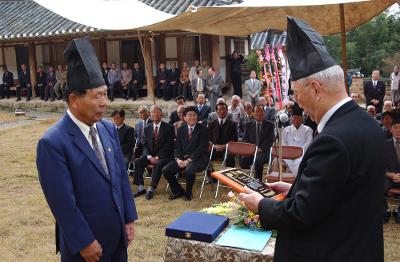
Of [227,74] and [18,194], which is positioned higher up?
[227,74]

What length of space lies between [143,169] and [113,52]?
11752 mm

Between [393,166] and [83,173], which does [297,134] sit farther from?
[83,173]

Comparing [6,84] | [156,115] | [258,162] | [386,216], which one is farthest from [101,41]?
[386,216]

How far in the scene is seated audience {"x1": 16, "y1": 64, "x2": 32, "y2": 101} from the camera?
19391 mm

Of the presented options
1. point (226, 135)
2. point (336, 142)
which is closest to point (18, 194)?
point (226, 135)

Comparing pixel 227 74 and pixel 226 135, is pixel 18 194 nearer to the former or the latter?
pixel 226 135

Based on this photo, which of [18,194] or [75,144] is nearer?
[75,144]

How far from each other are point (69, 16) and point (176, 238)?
4.77 m

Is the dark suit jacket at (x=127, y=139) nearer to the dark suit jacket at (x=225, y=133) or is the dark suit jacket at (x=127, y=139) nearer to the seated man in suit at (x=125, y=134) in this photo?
the seated man in suit at (x=125, y=134)

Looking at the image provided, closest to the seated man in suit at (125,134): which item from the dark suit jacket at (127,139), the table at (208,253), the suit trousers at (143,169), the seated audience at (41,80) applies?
the dark suit jacket at (127,139)

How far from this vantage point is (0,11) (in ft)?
66.8

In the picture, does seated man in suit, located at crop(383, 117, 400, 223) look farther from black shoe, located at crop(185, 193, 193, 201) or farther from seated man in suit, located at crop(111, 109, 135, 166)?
seated man in suit, located at crop(111, 109, 135, 166)

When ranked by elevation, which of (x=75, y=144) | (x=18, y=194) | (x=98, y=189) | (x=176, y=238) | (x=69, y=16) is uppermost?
(x=69, y=16)

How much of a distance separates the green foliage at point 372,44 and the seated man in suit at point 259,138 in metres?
18.5
